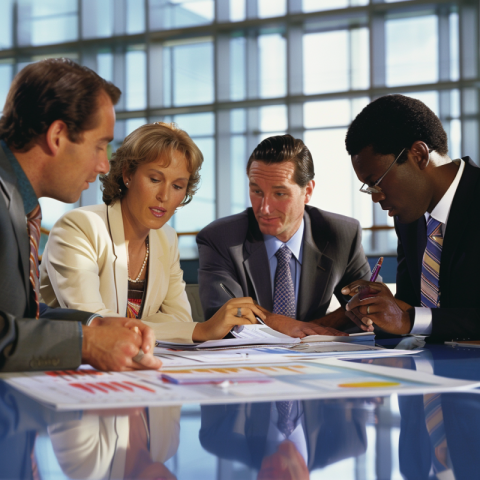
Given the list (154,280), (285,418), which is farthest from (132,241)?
(285,418)

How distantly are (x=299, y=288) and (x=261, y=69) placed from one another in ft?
29.9

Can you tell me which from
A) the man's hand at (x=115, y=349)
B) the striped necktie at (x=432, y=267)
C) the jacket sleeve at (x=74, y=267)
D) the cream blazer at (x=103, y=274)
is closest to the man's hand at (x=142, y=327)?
the man's hand at (x=115, y=349)

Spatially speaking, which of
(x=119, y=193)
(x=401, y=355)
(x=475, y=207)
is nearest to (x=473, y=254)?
(x=475, y=207)

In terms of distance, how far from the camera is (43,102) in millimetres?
1235

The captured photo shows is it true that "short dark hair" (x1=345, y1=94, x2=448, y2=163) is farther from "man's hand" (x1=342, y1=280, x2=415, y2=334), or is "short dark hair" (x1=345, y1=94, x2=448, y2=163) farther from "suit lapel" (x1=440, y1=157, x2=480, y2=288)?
"man's hand" (x1=342, y1=280, x2=415, y2=334)

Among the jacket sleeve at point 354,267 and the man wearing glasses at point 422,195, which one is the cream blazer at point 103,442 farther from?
the jacket sleeve at point 354,267

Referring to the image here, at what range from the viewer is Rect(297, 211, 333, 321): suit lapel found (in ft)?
7.67

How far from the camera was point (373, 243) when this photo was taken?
9852 millimetres

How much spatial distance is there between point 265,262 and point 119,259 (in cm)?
62

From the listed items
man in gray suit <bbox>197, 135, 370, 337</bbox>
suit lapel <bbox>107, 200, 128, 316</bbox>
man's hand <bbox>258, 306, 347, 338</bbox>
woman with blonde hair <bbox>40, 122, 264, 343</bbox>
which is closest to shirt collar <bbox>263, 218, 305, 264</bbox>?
man in gray suit <bbox>197, 135, 370, 337</bbox>

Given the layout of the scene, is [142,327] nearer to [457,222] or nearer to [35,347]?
[35,347]

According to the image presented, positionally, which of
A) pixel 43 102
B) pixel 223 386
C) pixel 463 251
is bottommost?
pixel 223 386

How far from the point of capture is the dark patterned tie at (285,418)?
0.56 meters

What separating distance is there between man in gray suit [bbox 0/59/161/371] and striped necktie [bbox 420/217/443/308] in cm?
109
